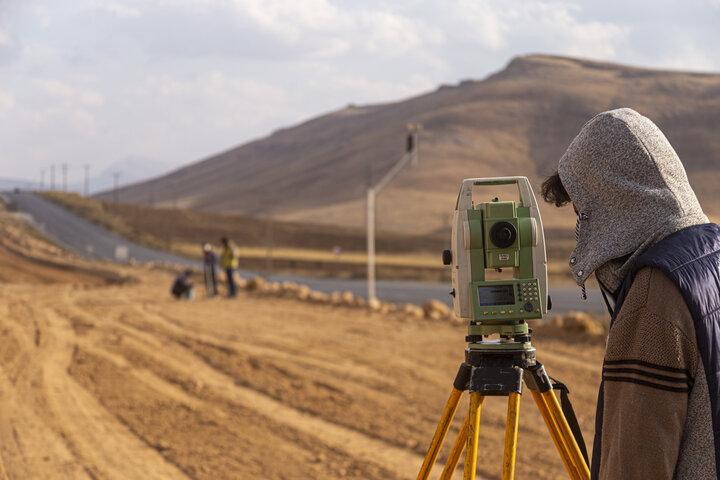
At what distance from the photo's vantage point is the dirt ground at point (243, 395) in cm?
670

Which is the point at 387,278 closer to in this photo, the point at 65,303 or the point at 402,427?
the point at 65,303

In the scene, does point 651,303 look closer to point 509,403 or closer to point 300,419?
point 509,403

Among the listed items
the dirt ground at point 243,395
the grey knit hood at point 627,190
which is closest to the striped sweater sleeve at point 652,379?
the grey knit hood at point 627,190

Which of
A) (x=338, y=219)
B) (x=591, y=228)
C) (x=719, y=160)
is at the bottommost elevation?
(x=591, y=228)

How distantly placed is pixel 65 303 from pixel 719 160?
107m

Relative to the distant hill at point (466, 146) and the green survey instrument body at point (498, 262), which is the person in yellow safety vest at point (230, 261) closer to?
the green survey instrument body at point (498, 262)

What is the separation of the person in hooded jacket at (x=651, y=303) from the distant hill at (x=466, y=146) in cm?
8515

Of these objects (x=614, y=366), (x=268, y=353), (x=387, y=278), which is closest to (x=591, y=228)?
(x=614, y=366)

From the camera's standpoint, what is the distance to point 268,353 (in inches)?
477

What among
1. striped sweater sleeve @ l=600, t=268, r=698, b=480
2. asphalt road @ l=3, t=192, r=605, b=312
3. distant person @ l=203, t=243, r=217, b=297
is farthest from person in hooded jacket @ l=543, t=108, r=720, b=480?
asphalt road @ l=3, t=192, r=605, b=312

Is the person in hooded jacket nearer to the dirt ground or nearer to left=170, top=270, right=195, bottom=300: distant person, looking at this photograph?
the dirt ground

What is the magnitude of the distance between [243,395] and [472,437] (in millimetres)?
7208

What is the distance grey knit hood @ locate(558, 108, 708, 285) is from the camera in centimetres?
179

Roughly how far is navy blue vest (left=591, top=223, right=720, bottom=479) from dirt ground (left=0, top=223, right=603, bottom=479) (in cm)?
493
